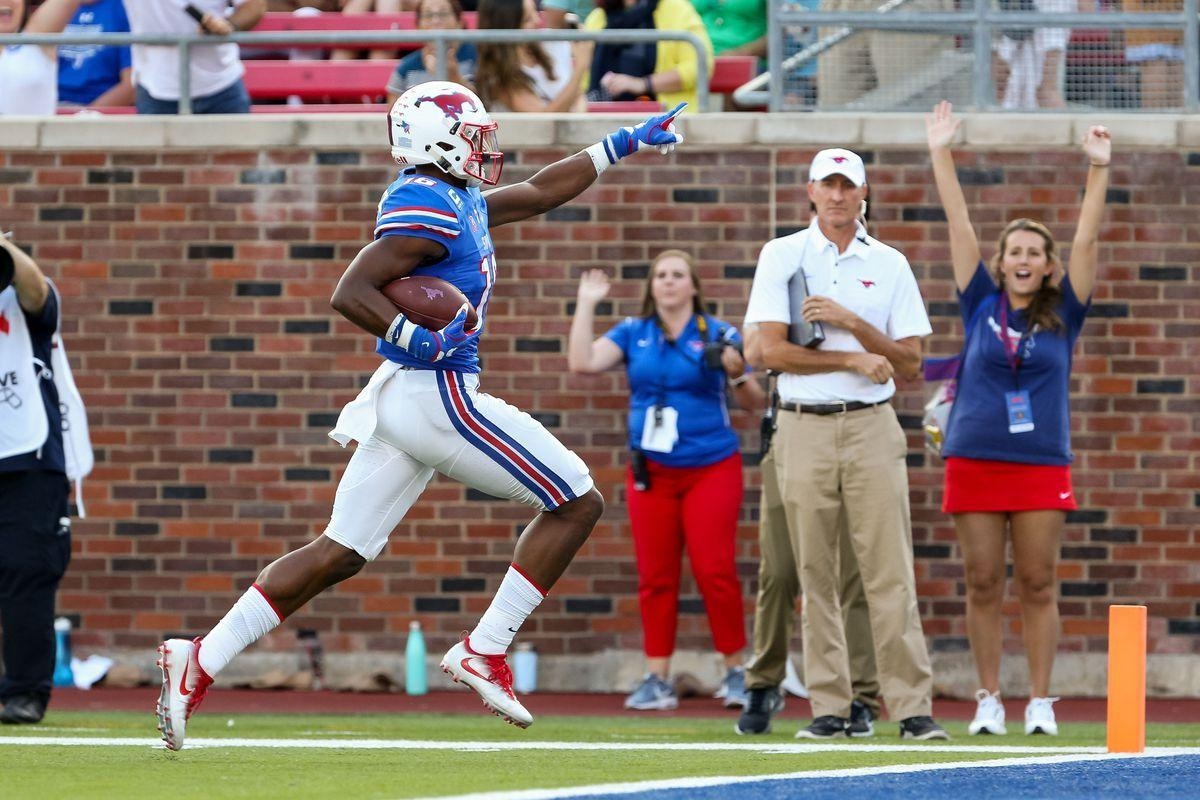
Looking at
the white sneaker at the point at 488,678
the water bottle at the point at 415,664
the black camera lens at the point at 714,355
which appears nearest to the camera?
the white sneaker at the point at 488,678

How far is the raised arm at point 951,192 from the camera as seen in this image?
8.88 m

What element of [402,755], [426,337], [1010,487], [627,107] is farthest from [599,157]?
[627,107]

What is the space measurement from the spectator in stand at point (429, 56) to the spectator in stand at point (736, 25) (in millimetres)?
1512

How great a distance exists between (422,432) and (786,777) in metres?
1.65

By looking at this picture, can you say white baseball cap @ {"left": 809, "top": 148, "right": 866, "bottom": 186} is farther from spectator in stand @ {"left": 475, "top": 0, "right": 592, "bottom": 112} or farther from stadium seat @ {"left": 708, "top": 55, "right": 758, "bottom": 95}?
stadium seat @ {"left": 708, "top": 55, "right": 758, "bottom": 95}

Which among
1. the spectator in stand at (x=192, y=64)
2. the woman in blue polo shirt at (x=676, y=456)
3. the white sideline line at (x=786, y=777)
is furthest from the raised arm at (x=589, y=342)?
the white sideline line at (x=786, y=777)

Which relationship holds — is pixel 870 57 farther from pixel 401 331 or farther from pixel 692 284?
pixel 401 331

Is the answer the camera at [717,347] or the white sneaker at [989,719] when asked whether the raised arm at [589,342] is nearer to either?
the camera at [717,347]

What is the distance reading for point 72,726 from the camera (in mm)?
8844

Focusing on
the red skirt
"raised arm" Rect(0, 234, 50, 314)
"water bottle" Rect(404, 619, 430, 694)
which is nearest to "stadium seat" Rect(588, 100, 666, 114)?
"water bottle" Rect(404, 619, 430, 694)

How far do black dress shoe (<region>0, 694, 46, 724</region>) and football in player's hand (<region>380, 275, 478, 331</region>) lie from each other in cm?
332

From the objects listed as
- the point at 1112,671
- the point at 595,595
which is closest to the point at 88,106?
the point at 595,595

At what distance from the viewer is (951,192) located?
8.88 metres

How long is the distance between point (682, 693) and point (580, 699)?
0.57 metres
